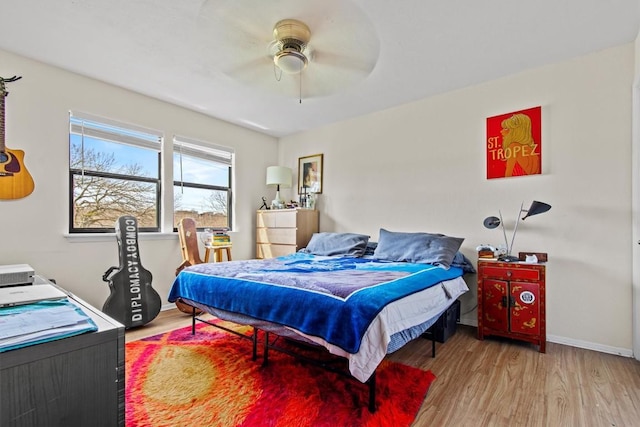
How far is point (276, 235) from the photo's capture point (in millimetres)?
4465

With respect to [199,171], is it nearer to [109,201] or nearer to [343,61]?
[109,201]

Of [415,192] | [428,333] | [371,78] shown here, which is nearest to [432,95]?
[371,78]

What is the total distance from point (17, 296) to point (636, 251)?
369cm

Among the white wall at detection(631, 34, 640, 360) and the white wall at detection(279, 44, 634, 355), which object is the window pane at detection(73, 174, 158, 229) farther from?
the white wall at detection(631, 34, 640, 360)

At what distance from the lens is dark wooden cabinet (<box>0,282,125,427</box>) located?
0.65 metres

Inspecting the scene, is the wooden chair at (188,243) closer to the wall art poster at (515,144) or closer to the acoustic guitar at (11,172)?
the acoustic guitar at (11,172)

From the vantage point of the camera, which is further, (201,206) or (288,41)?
(201,206)

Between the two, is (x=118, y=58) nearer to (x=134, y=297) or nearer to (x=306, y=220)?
(x=134, y=297)

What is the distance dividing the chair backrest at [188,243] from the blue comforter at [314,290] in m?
0.89

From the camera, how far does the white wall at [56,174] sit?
2.75 m

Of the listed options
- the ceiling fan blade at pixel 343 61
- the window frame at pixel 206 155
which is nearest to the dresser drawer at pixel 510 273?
the ceiling fan blade at pixel 343 61

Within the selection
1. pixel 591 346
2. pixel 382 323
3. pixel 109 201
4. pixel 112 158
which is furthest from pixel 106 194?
pixel 591 346

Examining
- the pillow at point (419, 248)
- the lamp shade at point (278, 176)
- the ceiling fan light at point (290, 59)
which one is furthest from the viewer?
the lamp shade at point (278, 176)

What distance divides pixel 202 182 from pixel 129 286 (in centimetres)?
166
